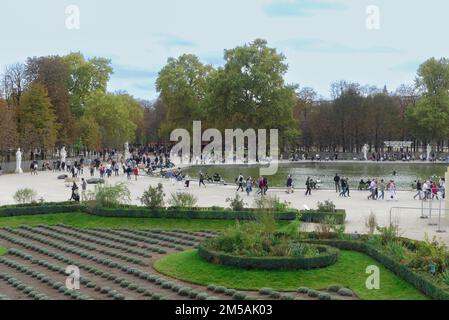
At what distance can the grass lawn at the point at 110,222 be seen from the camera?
26.7 m

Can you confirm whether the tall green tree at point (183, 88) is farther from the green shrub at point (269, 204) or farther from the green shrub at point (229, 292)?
the green shrub at point (229, 292)

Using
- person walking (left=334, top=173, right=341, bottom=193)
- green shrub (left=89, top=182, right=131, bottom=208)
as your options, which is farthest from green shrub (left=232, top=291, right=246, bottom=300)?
person walking (left=334, top=173, right=341, bottom=193)

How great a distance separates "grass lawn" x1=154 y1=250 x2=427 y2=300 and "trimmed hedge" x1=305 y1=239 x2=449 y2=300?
0.55ft

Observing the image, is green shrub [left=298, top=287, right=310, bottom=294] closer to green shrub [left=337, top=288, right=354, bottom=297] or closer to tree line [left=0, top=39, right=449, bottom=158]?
green shrub [left=337, top=288, right=354, bottom=297]

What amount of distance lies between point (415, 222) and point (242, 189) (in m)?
16.1

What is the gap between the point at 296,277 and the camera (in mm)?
16516

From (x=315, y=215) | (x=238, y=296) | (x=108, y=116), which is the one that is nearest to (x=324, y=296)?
(x=238, y=296)

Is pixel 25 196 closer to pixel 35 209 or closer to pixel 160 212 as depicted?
pixel 35 209

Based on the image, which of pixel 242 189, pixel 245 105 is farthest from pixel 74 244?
pixel 245 105

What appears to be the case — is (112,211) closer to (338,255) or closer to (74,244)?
(74,244)

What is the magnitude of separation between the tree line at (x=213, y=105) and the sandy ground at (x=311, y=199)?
1498 centimetres

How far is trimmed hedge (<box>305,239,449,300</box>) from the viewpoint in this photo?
1422cm

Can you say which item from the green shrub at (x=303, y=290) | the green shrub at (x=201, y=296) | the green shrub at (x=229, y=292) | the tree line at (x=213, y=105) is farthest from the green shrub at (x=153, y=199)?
the tree line at (x=213, y=105)

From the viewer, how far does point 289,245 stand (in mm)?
17984
